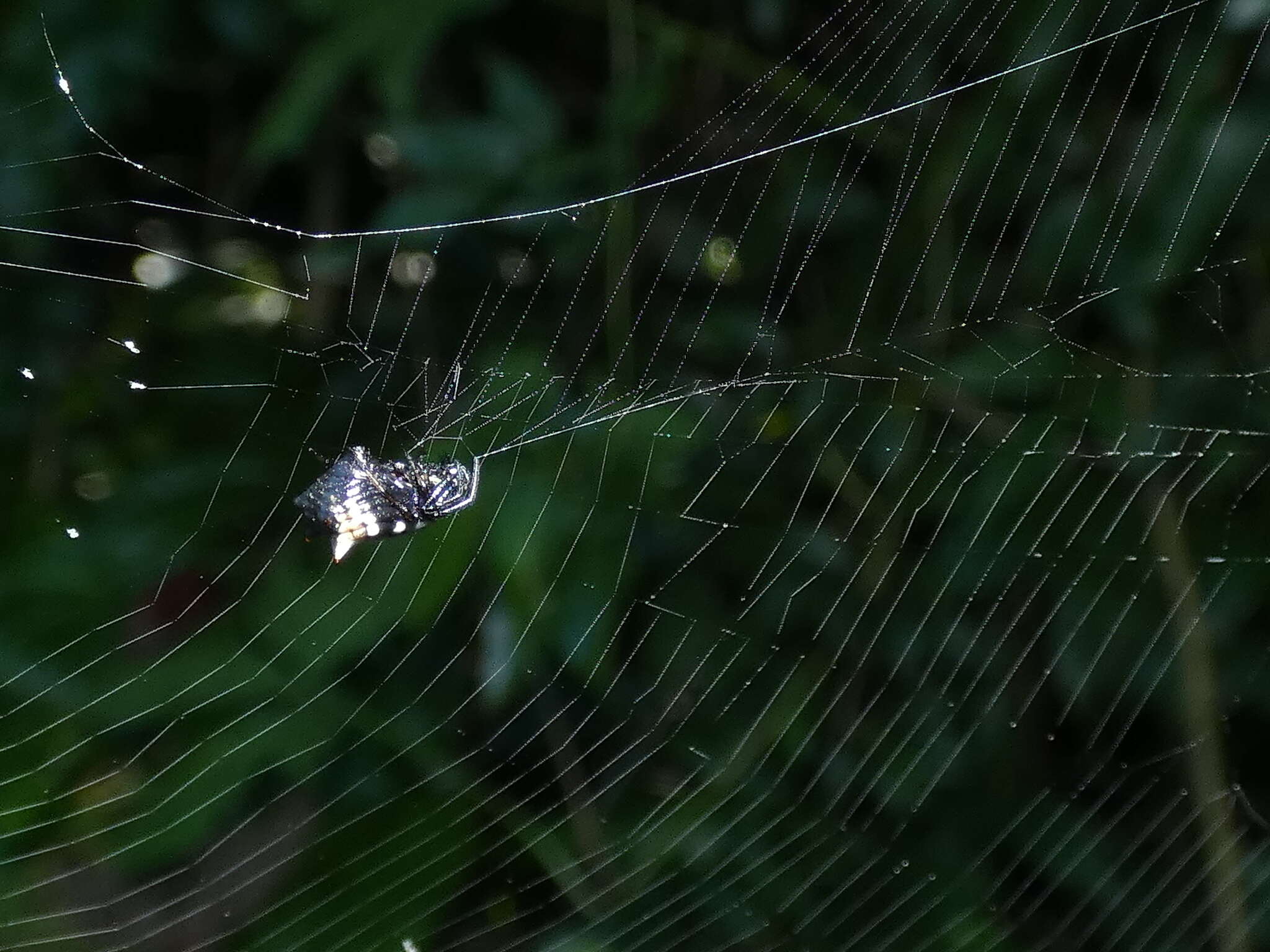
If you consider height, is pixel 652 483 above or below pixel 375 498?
above

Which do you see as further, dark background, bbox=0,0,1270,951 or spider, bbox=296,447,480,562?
dark background, bbox=0,0,1270,951

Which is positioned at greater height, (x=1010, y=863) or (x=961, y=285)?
(x=961, y=285)

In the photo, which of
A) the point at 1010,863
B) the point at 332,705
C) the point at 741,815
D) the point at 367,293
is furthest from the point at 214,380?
the point at 1010,863

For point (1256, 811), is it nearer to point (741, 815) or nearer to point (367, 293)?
point (741, 815)

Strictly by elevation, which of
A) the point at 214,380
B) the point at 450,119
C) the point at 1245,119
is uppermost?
the point at 450,119

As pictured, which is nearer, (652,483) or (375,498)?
(375,498)
